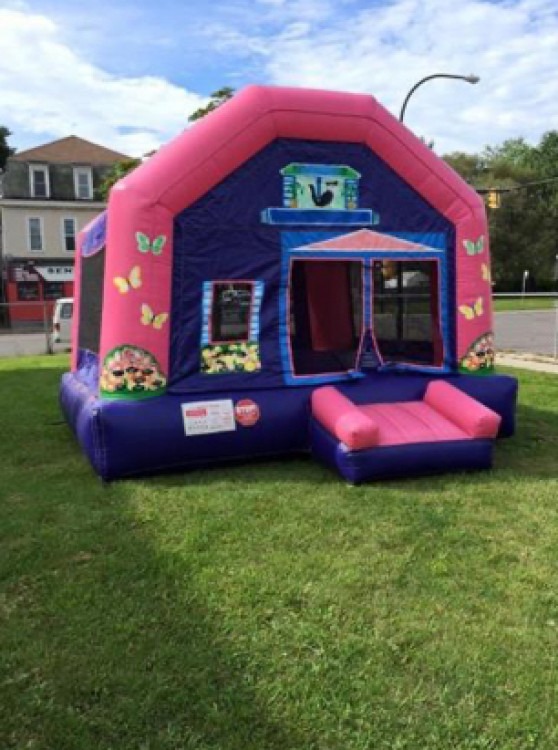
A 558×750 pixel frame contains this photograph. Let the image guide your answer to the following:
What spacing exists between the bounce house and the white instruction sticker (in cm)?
1

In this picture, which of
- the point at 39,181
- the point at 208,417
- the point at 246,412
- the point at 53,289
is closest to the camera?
the point at 208,417

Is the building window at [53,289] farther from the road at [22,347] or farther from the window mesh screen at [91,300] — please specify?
the window mesh screen at [91,300]

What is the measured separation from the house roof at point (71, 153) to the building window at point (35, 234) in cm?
315

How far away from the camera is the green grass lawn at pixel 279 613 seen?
275 centimetres

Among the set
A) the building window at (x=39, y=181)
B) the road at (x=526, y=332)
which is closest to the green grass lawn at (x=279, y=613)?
the road at (x=526, y=332)

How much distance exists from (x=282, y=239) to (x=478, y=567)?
10.9ft

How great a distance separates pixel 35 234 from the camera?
1470 inches

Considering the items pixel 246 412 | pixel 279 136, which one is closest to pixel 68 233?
pixel 279 136

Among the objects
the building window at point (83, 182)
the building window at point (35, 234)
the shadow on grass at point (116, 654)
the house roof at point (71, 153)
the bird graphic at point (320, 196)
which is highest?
the house roof at point (71, 153)

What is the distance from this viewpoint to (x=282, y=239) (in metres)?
6.29

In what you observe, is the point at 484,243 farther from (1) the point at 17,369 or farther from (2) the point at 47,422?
(1) the point at 17,369

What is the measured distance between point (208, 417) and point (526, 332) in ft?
57.9

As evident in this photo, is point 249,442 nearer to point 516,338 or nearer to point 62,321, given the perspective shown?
point 62,321

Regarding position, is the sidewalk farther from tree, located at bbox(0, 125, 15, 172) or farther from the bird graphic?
tree, located at bbox(0, 125, 15, 172)
